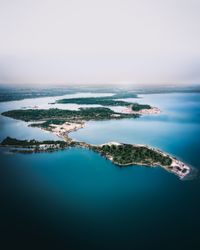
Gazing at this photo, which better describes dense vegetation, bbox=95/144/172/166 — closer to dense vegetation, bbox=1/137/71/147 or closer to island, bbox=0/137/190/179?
island, bbox=0/137/190/179

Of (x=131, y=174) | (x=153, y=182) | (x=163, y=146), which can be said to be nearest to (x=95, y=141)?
(x=163, y=146)

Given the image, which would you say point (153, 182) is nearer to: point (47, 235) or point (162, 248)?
point (162, 248)

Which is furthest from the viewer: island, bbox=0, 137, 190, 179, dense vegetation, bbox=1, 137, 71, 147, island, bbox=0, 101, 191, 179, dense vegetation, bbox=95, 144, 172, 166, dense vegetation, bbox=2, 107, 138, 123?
dense vegetation, bbox=2, 107, 138, 123

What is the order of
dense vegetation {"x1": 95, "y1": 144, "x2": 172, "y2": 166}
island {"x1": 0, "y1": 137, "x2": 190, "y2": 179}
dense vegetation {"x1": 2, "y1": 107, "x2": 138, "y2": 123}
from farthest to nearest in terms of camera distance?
dense vegetation {"x1": 2, "y1": 107, "x2": 138, "y2": 123}
dense vegetation {"x1": 95, "y1": 144, "x2": 172, "y2": 166}
island {"x1": 0, "y1": 137, "x2": 190, "y2": 179}

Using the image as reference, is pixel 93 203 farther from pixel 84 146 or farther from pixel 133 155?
pixel 84 146

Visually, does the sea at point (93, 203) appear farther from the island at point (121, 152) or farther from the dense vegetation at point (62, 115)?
the dense vegetation at point (62, 115)

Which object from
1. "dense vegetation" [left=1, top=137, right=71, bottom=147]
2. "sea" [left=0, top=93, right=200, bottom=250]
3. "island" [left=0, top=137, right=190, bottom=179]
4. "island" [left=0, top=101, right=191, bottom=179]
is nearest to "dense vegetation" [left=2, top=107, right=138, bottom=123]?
"island" [left=0, top=101, right=191, bottom=179]

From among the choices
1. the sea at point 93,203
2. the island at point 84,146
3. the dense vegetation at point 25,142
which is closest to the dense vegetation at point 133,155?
the island at point 84,146
